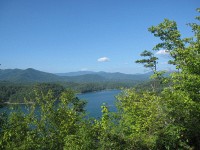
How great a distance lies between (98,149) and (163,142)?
5.65 metres

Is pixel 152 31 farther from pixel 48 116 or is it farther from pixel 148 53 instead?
pixel 148 53

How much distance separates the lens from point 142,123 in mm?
18781

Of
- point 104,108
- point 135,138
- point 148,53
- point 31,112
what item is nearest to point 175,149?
point 135,138

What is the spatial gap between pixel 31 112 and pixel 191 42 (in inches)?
480

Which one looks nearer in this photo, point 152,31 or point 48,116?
point 48,116

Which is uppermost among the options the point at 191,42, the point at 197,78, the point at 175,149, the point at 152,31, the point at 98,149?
the point at 152,31

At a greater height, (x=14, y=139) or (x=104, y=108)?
(x=104, y=108)

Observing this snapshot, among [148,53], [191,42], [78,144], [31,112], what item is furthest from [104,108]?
[148,53]

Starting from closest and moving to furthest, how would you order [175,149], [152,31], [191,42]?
[191,42] → [175,149] → [152,31]

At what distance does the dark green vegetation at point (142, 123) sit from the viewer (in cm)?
1297

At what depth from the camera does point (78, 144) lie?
12.9 metres

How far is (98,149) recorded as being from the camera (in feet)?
43.1

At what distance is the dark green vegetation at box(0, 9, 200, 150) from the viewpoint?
511 inches

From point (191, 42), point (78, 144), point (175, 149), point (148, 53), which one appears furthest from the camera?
→ point (148, 53)
